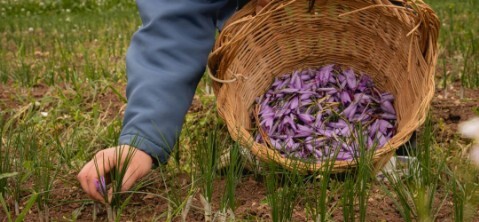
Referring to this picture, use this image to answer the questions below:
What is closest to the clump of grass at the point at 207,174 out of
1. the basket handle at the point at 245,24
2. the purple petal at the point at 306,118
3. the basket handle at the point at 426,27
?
the basket handle at the point at 245,24

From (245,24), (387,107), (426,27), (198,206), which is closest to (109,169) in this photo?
(198,206)

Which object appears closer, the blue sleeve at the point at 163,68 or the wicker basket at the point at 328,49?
the blue sleeve at the point at 163,68

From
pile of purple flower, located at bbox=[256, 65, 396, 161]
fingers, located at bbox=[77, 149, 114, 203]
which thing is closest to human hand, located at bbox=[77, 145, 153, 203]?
fingers, located at bbox=[77, 149, 114, 203]

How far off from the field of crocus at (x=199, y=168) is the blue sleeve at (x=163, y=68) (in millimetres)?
89

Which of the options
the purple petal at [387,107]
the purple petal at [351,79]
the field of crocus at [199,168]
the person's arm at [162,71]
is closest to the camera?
the field of crocus at [199,168]

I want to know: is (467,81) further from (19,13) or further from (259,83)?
(19,13)

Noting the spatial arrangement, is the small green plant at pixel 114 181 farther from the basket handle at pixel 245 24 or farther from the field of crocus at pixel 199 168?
the basket handle at pixel 245 24

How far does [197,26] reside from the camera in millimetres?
2410

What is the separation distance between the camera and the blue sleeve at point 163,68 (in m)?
2.11

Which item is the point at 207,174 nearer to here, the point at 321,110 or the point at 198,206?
the point at 198,206

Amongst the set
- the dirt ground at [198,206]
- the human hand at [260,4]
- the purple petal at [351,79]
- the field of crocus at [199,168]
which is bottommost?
the dirt ground at [198,206]

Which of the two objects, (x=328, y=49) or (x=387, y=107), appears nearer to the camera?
(x=387, y=107)

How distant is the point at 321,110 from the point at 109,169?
1020 mm

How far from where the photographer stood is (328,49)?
288cm
